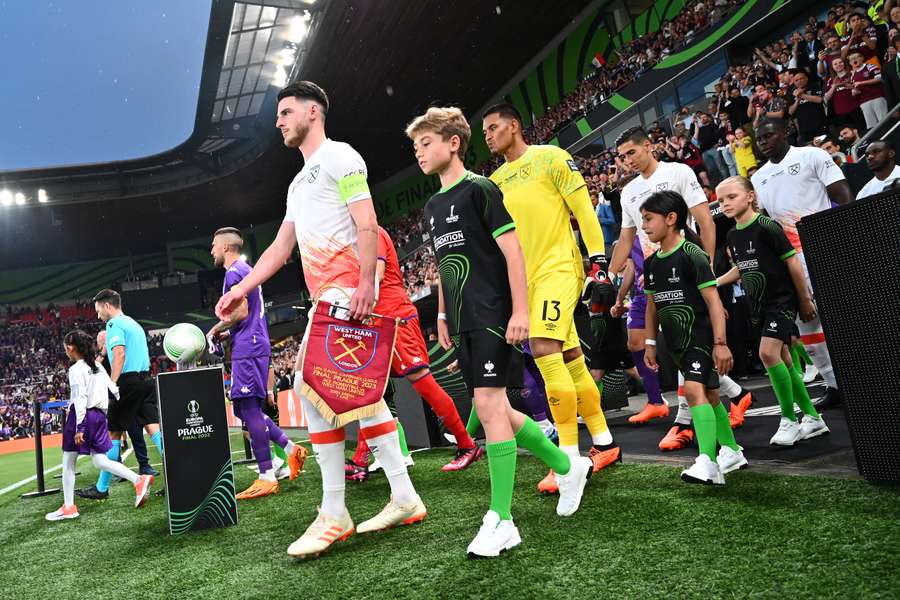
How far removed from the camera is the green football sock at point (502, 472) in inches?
99.5

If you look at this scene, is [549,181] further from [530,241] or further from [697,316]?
[697,316]

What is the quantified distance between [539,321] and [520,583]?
158 centimetres

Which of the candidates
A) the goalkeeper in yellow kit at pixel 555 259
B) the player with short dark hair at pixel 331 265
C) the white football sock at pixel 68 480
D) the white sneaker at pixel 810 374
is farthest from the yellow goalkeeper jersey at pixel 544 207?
the white football sock at pixel 68 480

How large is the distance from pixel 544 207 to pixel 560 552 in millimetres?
1927

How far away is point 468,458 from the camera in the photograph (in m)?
4.75

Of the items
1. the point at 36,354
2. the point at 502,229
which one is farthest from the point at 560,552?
the point at 36,354

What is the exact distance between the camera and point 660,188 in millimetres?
4449

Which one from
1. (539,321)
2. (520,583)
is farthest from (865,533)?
(539,321)

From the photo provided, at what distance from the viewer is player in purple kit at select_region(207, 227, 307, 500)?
Result: 480cm

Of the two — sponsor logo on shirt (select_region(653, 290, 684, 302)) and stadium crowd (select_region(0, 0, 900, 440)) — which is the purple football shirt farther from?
stadium crowd (select_region(0, 0, 900, 440))

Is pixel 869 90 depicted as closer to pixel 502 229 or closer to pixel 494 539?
pixel 502 229

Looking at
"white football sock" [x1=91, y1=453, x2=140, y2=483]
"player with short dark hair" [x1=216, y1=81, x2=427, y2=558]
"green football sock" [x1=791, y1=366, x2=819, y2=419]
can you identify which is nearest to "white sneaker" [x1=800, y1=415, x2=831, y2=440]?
"green football sock" [x1=791, y1=366, x2=819, y2=419]

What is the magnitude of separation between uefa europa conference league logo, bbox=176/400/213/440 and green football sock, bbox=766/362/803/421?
10.9 feet

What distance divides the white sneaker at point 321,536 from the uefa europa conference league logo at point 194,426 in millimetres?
1327
